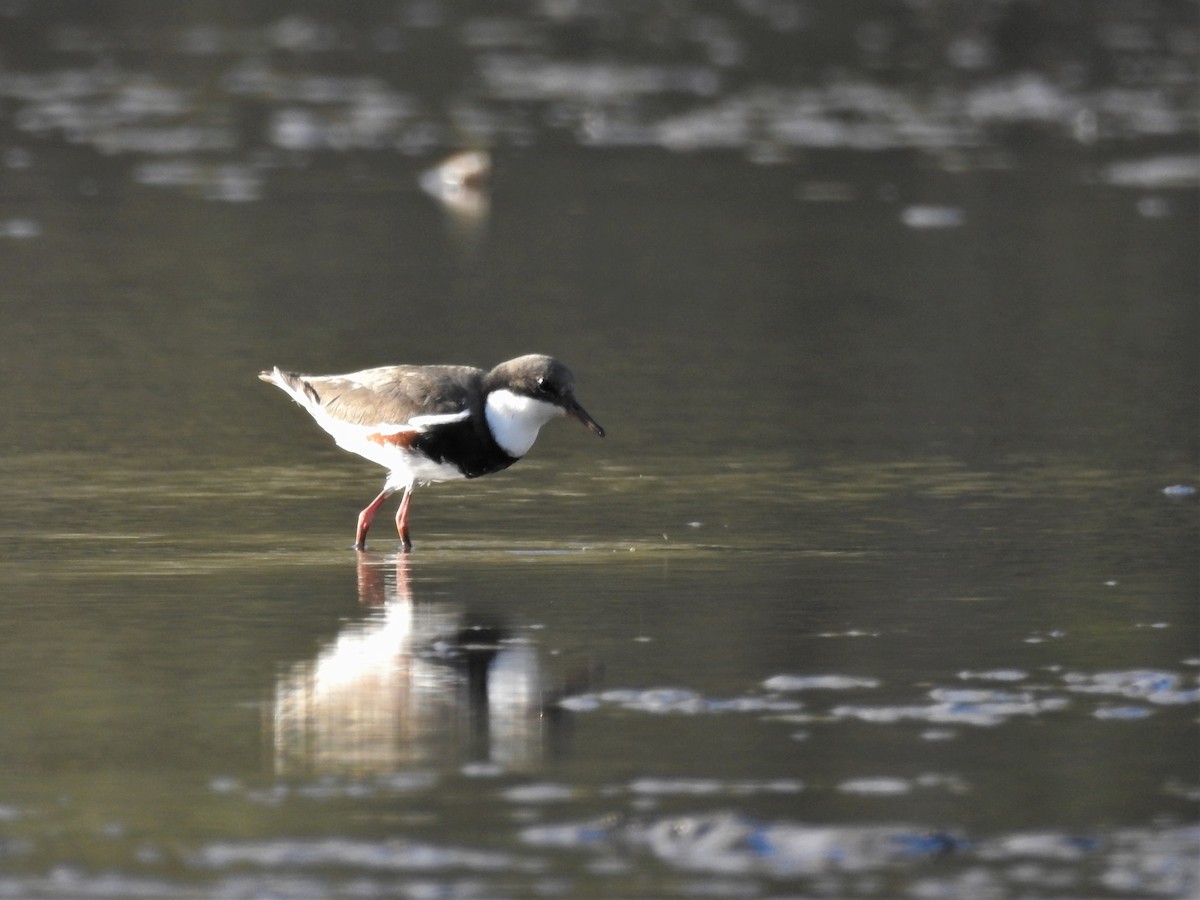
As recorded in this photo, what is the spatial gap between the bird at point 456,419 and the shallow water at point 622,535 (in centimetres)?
30

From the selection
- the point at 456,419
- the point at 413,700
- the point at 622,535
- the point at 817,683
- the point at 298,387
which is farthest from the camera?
the point at 298,387

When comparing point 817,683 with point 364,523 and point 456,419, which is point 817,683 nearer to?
point 456,419

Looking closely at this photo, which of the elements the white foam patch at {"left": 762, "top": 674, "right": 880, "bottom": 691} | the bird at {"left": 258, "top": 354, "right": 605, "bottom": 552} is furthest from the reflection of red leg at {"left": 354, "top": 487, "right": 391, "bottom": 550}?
the white foam patch at {"left": 762, "top": 674, "right": 880, "bottom": 691}

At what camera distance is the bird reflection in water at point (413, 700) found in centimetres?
678

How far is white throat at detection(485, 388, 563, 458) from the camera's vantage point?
9.57m

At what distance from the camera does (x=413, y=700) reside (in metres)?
7.31

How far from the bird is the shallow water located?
0.30 m

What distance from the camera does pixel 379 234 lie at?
61.7ft

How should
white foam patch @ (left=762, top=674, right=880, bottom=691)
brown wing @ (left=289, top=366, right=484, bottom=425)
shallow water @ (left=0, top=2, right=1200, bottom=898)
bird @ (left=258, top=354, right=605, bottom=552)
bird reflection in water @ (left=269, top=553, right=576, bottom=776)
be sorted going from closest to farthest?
shallow water @ (left=0, top=2, right=1200, bottom=898) < bird reflection in water @ (left=269, top=553, right=576, bottom=776) < white foam patch @ (left=762, top=674, right=880, bottom=691) < bird @ (left=258, top=354, right=605, bottom=552) < brown wing @ (left=289, top=366, right=484, bottom=425)

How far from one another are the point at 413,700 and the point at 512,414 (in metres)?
2.45

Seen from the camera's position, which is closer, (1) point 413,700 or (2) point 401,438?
(1) point 413,700

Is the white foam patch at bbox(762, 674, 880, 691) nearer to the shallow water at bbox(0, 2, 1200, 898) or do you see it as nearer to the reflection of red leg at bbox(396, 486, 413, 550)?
the shallow water at bbox(0, 2, 1200, 898)

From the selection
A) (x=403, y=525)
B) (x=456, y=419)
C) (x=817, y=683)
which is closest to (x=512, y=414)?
(x=456, y=419)

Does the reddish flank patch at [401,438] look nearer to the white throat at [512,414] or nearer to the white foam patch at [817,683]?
the white throat at [512,414]
